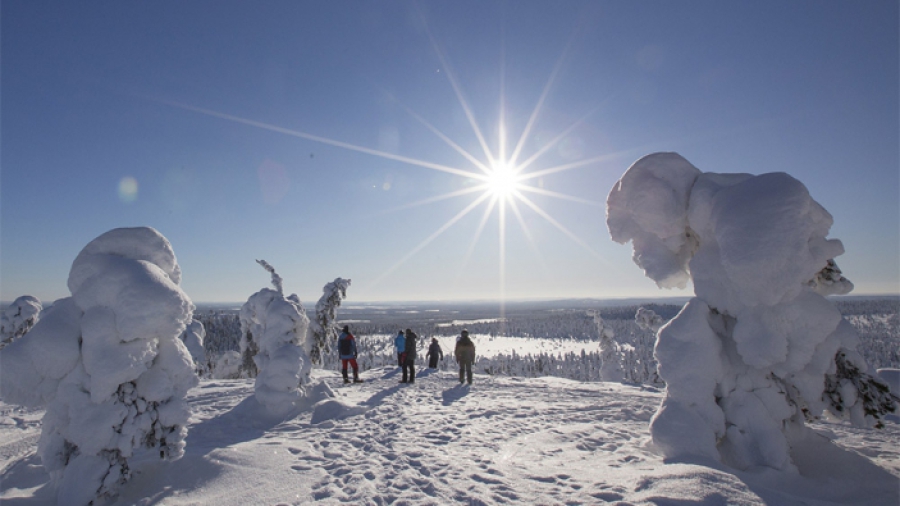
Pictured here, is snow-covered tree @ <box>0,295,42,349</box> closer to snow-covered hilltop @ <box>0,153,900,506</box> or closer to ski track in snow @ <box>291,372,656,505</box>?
snow-covered hilltop @ <box>0,153,900,506</box>

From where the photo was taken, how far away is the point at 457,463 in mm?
5453

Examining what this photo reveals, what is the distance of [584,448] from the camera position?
605 cm

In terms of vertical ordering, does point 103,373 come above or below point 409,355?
above

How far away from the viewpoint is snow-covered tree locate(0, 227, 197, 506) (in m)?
4.15

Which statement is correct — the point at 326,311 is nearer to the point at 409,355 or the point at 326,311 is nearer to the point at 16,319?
the point at 409,355

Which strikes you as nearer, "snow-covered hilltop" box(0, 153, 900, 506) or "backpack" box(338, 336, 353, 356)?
"snow-covered hilltop" box(0, 153, 900, 506)

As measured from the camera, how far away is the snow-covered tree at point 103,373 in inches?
163

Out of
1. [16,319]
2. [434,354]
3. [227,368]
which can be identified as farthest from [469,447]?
[227,368]

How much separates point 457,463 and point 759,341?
182 inches

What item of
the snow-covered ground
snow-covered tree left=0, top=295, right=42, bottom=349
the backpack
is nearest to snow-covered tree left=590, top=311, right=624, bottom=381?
the snow-covered ground

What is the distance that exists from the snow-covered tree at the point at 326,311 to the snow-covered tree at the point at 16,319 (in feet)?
32.0

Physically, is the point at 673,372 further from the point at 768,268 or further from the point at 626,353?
the point at 626,353

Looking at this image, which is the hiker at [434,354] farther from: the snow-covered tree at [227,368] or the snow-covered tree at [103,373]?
the snow-covered tree at [227,368]

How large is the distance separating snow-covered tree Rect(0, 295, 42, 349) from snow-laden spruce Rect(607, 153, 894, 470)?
19.8 metres
